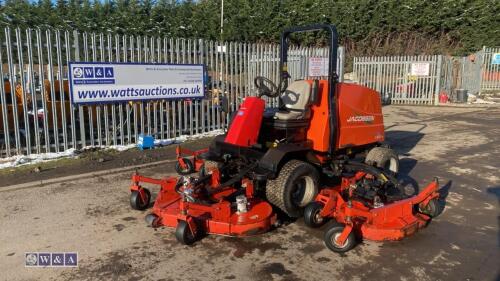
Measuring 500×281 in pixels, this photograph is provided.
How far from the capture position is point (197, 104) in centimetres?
1023

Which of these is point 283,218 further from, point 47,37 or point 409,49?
point 409,49

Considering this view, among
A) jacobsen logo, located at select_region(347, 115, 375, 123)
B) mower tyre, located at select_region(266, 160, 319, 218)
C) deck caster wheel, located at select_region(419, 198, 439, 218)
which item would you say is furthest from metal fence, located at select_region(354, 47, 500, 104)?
mower tyre, located at select_region(266, 160, 319, 218)

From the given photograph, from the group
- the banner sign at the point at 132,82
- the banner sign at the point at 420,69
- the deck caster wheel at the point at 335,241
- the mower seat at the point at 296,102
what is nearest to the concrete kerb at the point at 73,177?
the banner sign at the point at 132,82

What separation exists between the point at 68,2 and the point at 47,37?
28402 millimetres

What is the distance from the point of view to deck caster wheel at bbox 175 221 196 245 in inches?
159

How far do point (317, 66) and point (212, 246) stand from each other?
1060 centimetres

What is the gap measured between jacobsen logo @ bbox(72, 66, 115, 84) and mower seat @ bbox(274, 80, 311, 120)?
14.4 ft

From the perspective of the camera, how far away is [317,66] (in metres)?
13.8

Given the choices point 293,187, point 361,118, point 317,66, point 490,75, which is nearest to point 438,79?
point 490,75

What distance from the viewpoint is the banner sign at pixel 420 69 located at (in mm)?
18250

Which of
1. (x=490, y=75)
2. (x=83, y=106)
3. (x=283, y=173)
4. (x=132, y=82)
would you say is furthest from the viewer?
(x=490, y=75)

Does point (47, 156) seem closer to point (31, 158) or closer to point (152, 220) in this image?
point (31, 158)

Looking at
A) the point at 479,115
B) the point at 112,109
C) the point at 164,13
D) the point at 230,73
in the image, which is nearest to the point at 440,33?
the point at 479,115

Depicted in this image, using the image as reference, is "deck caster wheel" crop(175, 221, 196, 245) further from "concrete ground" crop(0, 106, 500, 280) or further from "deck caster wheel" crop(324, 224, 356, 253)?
"deck caster wheel" crop(324, 224, 356, 253)
